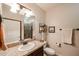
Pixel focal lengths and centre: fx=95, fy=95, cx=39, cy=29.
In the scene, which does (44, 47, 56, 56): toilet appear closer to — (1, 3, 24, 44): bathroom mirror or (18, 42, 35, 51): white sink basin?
(18, 42, 35, 51): white sink basin

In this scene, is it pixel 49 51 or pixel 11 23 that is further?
pixel 49 51

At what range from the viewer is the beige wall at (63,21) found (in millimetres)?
1328

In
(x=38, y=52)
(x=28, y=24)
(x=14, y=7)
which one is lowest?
(x=38, y=52)

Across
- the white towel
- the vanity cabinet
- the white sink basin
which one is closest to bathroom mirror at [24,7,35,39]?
the white sink basin

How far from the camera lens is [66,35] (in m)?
1.36

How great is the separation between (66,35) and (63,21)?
0.67 ft

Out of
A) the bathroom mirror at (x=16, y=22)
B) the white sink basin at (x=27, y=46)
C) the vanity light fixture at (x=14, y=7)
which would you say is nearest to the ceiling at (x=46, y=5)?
the bathroom mirror at (x=16, y=22)

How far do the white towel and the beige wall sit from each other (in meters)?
0.05

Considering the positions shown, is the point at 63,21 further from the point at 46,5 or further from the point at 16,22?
the point at 16,22

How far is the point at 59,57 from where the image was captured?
1397 mm

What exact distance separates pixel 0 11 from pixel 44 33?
2.20ft

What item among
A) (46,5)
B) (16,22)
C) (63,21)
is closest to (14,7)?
(16,22)

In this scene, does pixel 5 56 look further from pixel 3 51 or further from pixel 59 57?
pixel 59 57

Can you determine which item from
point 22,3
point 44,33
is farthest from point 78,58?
point 22,3
